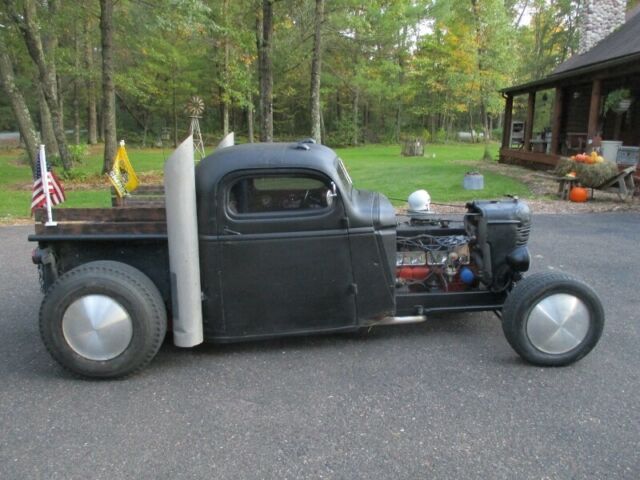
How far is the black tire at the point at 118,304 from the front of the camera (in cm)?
320

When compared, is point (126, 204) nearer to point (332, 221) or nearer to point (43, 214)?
point (43, 214)

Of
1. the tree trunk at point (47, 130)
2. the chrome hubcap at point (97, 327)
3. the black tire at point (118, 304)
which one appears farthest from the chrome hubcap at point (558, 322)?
the tree trunk at point (47, 130)

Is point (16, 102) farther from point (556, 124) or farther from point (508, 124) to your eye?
point (508, 124)

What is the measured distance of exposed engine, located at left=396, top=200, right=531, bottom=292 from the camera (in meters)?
3.95

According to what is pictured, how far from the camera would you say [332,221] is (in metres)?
3.50

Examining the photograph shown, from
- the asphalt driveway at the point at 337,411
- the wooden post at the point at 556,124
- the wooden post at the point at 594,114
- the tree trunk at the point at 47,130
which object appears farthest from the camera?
the tree trunk at the point at 47,130

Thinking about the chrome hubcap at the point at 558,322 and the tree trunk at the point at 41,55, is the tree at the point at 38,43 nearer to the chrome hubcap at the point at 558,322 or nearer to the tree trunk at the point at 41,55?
the tree trunk at the point at 41,55

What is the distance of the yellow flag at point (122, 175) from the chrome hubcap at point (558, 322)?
11.4 feet

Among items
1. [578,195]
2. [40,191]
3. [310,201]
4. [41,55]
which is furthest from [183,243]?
[41,55]

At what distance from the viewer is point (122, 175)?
4.51 m

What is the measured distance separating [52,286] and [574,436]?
130 inches

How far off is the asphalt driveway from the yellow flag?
4.64 ft

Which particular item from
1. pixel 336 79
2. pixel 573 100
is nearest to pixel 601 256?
pixel 573 100

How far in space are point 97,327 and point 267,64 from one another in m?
12.2
